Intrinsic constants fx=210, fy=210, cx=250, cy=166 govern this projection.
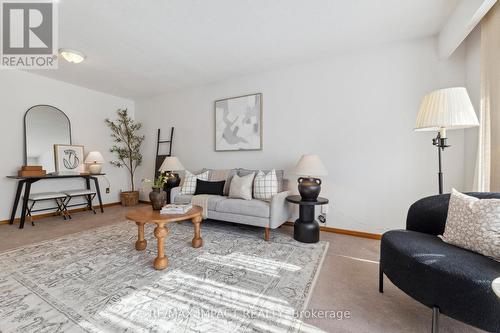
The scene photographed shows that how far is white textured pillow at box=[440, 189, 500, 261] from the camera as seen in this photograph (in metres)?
1.20

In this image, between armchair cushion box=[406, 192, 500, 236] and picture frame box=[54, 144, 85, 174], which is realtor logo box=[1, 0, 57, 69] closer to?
picture frame box=[54, 144, 85, 174]

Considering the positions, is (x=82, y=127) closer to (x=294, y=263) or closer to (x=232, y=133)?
(x=232, y=133)

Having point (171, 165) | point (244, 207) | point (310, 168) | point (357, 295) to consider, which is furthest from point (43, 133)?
point (357, 295)

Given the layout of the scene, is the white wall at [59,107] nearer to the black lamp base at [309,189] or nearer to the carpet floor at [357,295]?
the carpet floor at [357,295]

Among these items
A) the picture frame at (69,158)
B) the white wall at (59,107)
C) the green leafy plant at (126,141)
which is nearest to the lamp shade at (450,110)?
the green leafy plant at (126,141)

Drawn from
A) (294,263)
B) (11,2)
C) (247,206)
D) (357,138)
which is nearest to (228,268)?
(294,263)

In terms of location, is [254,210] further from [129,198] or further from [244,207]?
[129,198]

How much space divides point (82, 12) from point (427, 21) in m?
3.64

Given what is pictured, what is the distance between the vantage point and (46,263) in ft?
6.72

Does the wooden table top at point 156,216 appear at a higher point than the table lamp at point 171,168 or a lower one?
lower

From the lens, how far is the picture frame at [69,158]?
391 cm

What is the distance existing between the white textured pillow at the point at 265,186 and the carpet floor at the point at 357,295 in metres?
0.56

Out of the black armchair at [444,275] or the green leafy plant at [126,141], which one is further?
the green leafy plant at [126,141]

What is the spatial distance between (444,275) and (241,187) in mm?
2331
